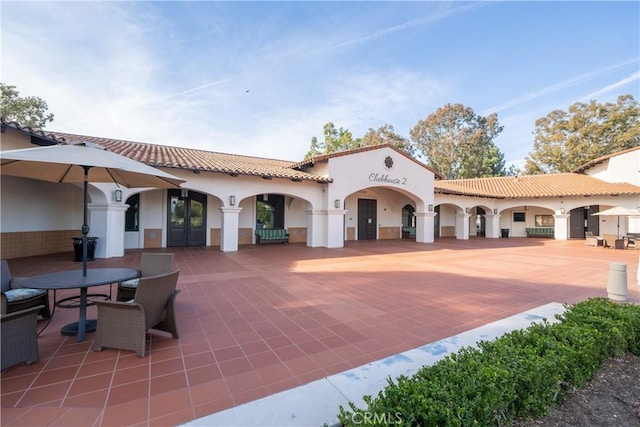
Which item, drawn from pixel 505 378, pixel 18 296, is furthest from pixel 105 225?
pixel 505 378

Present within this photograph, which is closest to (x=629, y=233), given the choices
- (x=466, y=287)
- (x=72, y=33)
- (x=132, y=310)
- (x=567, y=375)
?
(x=466, y=287)

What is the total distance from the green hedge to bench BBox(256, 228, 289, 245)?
12973 mm

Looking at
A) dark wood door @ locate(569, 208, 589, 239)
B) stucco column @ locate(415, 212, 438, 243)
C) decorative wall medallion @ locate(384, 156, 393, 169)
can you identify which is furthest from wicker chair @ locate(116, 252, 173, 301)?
dark wood door @ locate(569, 208, 589, 239)

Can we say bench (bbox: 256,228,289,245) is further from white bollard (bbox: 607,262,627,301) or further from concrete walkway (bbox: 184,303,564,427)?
Answer: white bollard (bbox: 607,262,627,301)

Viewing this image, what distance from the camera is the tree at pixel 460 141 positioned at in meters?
35.1

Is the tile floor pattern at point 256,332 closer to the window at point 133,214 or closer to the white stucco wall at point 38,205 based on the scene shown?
the white stucco wall at point 38,205

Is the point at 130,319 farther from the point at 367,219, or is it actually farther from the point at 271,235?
the point at 367,219

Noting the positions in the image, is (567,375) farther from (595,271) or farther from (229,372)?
(595,271)

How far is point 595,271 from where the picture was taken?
30.6ft

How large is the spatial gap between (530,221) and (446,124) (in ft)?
56.7

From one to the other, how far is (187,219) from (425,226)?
45.4 feet

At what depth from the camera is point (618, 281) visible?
5590mm

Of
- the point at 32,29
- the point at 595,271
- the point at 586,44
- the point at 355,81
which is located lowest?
the point at 595,271

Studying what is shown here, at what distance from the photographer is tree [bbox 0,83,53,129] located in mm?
23312
